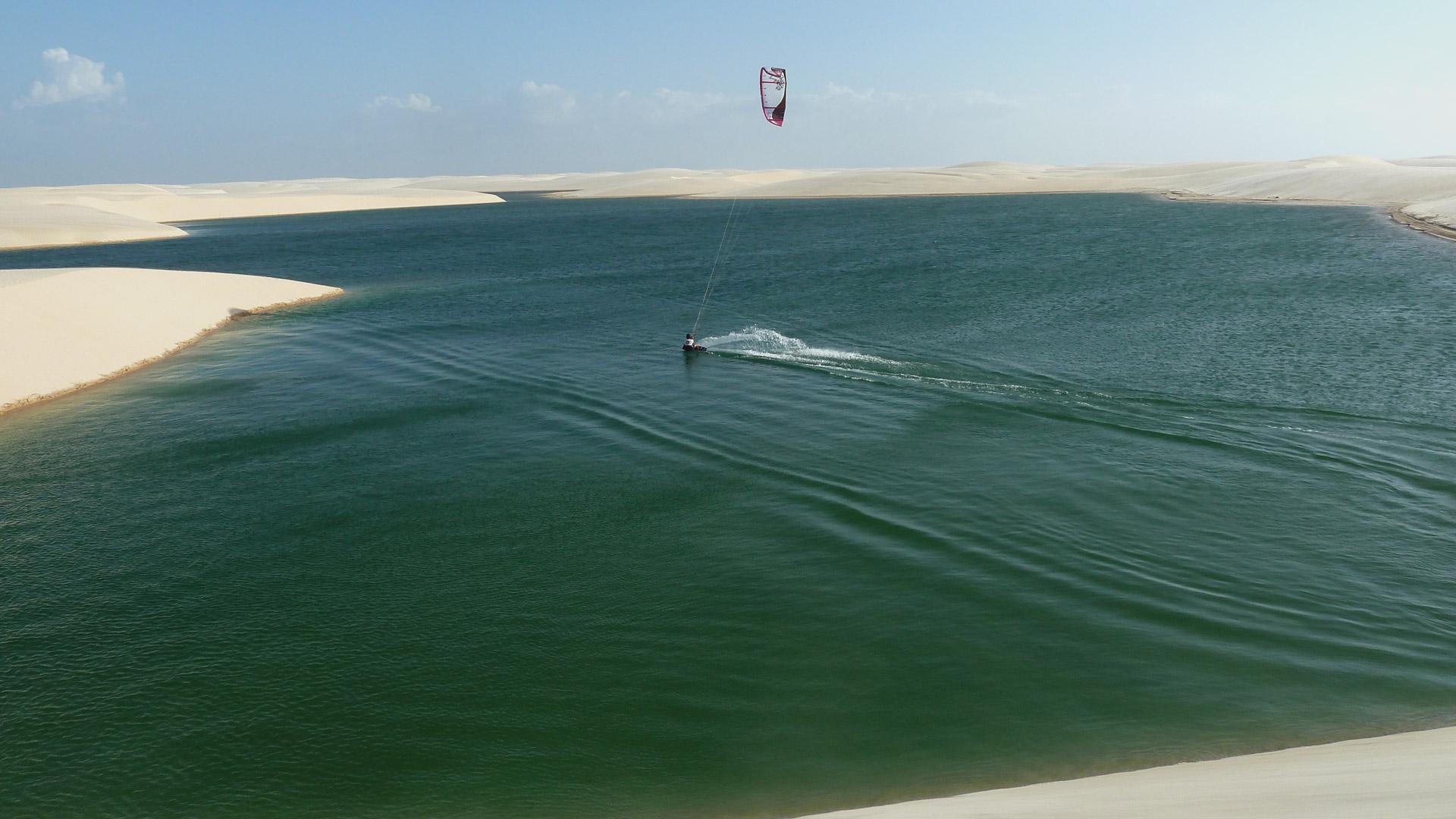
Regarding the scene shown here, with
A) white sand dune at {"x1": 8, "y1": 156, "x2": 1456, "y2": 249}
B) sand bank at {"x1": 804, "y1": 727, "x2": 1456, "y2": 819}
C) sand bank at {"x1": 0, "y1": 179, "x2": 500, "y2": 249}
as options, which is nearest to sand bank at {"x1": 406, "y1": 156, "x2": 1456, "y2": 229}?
white sand dune at {"x1": 8, "y1": 156, "x2": 1456, "y2": 249}

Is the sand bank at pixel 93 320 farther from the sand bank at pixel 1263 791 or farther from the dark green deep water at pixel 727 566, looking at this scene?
the sand bank at pixel 1263 791

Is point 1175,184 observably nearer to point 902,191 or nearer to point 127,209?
point 902,191

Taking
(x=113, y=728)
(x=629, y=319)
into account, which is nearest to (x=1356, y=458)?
(x=113, y=728)

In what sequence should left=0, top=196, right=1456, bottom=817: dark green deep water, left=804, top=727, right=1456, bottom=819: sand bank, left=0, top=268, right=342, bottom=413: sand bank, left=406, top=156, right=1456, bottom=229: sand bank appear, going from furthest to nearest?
left=406, top=156, right=1456, bottom=229: sand bank, left=0, top=268, right=342, bottom=413: sand bank, left=0, top=196, right=1456, bottom=817: dark green deep water, left=804, top=727, right=1456, bottom=819: sand bank

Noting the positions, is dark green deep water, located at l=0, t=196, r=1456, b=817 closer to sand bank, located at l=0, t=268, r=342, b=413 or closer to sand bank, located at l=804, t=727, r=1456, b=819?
sand bank, located at l=804, t=727, r=1456, b=819

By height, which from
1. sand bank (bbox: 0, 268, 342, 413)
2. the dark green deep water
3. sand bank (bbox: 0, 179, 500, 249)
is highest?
sand bank (bbox: 0, 179, 500, 249)

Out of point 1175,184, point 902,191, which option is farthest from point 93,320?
point 1175,184

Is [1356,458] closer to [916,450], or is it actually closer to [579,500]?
[916,450]
